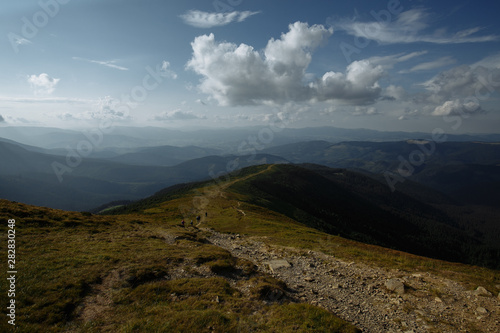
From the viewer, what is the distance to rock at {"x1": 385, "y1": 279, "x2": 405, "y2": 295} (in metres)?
18.1

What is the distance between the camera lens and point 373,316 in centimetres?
1482

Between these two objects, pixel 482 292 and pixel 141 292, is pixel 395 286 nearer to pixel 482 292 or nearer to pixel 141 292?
pixel 482 292

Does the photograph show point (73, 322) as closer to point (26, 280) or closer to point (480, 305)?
point (26, 280)

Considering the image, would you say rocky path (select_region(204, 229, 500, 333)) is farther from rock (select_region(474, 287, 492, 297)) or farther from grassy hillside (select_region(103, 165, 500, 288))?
grassy hillside (select_region(103, 165, 500, 288))

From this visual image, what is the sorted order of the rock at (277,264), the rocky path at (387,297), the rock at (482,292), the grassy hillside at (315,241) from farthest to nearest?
the grassy hillside at (315,241) < the rock at (277,264) < the rock at (482,292) < the rocky path at (387,297)

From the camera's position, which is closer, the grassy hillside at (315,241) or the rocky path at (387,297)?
the rocky path at (387,297)

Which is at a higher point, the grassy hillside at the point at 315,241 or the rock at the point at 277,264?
the rock at the point at 277,264

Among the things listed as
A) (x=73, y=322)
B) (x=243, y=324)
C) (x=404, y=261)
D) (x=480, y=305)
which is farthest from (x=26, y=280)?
(x=404, y=261)

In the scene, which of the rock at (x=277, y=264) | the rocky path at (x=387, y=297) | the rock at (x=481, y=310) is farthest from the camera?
the rock at (x=277, y=264)

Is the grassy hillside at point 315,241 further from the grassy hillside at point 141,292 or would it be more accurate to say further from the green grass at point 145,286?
the grassy hillside at point 141,292

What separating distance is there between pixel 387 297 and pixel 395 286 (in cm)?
193

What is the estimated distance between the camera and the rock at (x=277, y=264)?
2293 centimetres

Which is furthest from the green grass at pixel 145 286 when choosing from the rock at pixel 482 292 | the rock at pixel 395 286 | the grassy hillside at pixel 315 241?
the rock at pixel 395 286

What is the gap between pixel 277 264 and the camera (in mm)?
24000
